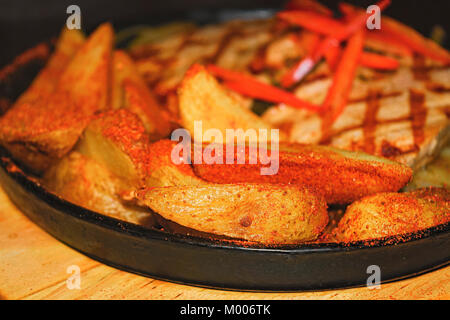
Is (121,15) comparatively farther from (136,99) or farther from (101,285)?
(101,285)

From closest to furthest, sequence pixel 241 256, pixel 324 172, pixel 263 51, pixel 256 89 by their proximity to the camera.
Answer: pixel 241 256 → pixel 324 172 → pixel 256 89 → pixel 263 51

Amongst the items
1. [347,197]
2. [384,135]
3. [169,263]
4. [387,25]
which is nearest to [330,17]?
[387,25]

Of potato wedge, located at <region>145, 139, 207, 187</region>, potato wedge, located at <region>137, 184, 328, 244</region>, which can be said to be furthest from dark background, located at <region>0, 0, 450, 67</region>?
potato wedge, located at <region>137, 184, 328, 244</region>

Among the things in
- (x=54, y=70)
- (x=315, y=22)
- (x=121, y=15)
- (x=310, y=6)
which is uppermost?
(x=121, y=15)

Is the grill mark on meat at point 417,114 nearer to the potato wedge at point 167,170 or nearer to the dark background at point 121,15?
the potato wedge at point 167,170

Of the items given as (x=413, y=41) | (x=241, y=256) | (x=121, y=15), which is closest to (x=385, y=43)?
(x=413, y=41)

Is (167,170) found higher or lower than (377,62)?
lower

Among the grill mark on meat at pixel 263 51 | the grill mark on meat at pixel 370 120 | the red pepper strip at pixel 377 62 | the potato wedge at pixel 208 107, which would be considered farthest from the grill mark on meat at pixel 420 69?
the potato wedge at pixel 208 107

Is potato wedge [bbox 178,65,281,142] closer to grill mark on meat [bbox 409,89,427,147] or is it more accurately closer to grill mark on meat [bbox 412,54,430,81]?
grill mark on meat [bbox 409,89,427,147]
